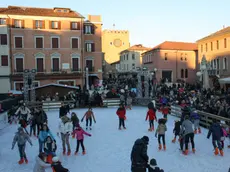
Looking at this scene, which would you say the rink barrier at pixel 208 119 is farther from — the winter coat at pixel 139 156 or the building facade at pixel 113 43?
the building facade at pixel 113 43

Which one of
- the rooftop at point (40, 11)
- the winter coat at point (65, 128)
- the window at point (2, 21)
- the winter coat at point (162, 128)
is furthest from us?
the rooftop at point (40, 11)

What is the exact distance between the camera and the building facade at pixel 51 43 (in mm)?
30375

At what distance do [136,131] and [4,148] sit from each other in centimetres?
619

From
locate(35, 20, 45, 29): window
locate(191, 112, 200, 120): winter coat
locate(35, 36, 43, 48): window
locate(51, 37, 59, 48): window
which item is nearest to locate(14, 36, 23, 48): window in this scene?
locate(35, 36, 43, 48): window

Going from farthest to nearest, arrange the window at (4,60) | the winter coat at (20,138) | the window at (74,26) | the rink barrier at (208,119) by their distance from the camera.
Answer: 1. the window at (74,26)
2. the window at (4,60)
3. the rink barrier at (208,119)
4. the winter coat at (20,138)

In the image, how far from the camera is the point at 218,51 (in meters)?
30.8

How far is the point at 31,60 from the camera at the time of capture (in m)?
31.2

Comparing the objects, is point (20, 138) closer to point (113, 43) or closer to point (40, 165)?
point (40, 165)

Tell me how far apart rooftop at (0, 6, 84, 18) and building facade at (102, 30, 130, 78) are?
38387mm

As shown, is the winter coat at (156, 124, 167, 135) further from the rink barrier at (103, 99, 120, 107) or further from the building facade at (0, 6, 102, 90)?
the building facade at (0, 6, 102, 90)

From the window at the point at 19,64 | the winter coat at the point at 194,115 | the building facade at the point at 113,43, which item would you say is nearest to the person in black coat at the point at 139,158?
the winter coat at the point at 194,115

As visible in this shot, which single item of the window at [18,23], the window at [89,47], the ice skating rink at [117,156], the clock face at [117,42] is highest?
the clock face at [117,42]

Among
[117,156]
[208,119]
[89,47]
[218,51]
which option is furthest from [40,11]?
[117,156]

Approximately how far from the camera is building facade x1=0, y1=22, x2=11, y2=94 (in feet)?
97.1
